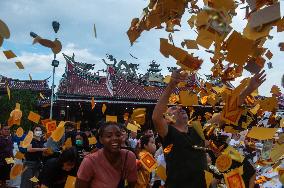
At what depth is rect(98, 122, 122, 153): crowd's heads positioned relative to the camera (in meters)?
3.19

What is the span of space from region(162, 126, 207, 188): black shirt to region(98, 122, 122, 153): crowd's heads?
1.32 ft

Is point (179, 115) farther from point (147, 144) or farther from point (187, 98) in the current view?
point (147, 144)

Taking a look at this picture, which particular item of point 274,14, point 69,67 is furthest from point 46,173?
point 69,67

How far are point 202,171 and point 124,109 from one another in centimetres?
1712

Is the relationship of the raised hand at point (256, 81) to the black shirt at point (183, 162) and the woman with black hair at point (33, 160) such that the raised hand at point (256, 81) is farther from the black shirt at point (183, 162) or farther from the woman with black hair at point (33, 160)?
the woman with black hair at point (33, 160)

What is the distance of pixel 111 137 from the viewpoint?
3.22m

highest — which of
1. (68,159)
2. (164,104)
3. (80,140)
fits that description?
(164,104)

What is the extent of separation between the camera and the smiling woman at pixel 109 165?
311 cm

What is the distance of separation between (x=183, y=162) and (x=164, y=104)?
0.47 meters

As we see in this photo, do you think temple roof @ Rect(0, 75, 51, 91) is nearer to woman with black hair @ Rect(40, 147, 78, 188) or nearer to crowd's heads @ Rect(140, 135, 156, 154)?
crowd's heads @ Rect(140, 135, 156, 154)

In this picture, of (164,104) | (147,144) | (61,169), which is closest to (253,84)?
(164,104)

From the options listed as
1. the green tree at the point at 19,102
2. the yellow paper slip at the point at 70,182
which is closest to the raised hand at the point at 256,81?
the yellow paper slip at the point at 70,182

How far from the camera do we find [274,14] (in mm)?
1692

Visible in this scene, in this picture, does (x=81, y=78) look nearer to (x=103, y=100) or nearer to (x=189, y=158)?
(x=103, y=100)
